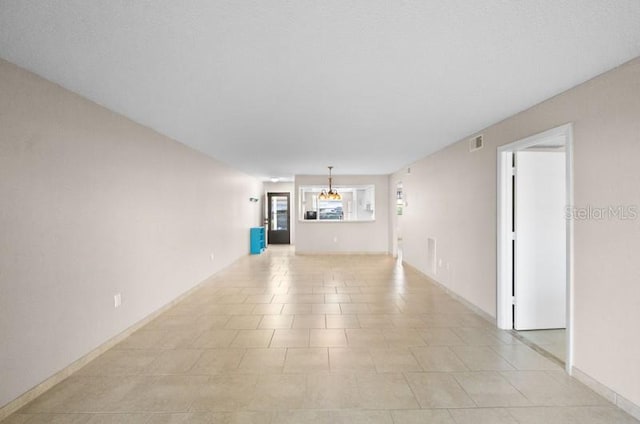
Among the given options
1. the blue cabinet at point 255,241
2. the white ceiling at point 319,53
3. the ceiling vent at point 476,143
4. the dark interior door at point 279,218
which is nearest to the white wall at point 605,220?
the white ceiling at point 319,53

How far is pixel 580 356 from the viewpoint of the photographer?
8.34ft

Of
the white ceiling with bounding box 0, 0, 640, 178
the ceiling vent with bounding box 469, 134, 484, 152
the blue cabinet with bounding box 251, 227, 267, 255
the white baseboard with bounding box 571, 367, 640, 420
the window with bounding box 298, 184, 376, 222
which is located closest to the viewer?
the white ceiling with bounding box 0, 0, 640, 178

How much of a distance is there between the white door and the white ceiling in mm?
824

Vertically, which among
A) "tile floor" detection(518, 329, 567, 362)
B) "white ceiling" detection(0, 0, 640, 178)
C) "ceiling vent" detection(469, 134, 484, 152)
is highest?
"white ceiling" detection(0, 0, 640, 178)

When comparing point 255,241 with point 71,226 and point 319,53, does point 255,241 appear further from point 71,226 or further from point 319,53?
point 319,53

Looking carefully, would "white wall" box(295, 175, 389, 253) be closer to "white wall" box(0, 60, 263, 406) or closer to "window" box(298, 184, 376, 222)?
"window" box(298, 184, 376, 222)

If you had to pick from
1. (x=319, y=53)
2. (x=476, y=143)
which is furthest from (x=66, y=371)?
(x=476, y=143)

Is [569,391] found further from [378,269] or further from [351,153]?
[378,269]

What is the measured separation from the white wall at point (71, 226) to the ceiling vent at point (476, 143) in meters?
4.24

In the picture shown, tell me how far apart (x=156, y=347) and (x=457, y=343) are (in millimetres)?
3085

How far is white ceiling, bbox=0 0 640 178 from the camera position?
161 cm

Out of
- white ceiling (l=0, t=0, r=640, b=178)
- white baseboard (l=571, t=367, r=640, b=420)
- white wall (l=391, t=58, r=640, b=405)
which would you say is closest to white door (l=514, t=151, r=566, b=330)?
white wall (l=391, t=58, r=640, b=405)

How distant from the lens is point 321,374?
2658 mm

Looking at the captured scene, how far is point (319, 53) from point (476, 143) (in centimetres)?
299
